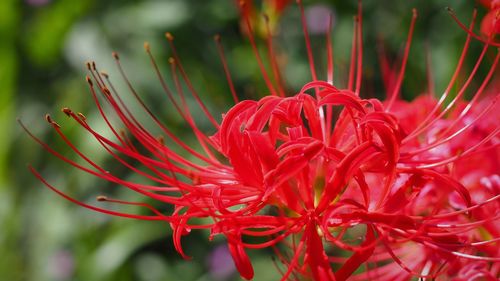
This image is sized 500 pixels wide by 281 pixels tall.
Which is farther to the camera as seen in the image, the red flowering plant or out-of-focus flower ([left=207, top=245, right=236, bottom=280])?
out-of-focus flower ([left=207, top=245, right=236, bottom=280])

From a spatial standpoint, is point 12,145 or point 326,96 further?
point 12,145

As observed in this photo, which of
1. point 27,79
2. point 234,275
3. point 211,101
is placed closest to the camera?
point 234,275

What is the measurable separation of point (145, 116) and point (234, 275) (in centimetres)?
64

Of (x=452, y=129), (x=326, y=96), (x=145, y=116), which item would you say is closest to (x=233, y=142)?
(x=326, y=96)

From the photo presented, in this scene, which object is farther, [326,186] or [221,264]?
[221,264]

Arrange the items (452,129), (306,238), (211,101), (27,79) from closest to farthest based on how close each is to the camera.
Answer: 1. (306,238)
2. (452,129)
3. (211,101)
4. (27,79)

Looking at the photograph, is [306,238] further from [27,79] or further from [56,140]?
[27,79]

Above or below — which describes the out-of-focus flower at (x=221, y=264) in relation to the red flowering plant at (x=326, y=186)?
below

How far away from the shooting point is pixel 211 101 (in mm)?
2559

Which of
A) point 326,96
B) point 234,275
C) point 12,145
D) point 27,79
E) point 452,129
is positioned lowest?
point 234,275

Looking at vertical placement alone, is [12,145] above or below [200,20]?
below

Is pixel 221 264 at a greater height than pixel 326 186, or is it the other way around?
pixel 326 186

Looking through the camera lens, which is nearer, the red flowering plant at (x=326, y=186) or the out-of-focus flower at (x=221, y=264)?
the red flowering plant at (x=326, y=186)

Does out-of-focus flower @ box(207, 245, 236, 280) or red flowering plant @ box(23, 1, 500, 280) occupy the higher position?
red flowering plant @ box(23, 1, 500, 280)
